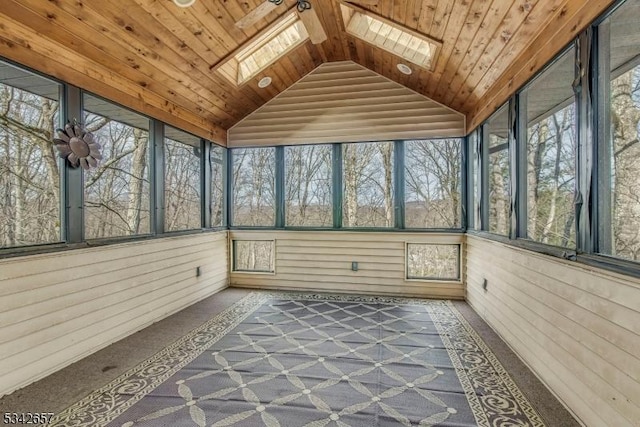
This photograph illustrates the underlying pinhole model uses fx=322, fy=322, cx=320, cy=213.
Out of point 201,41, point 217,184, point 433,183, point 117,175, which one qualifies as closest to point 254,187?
point 217,184

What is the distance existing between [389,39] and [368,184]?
2069 millimetres

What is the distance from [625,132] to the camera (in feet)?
5.85

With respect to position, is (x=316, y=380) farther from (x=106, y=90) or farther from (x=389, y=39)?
(x=389, y=39)

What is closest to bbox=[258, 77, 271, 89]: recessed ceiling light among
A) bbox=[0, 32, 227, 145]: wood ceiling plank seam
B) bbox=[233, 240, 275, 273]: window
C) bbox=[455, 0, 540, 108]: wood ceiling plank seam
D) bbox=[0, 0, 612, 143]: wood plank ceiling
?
bbox=[0, 0, 612, 143]: wood plank ceiling

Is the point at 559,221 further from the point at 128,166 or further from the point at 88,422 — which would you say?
the point at 128,166

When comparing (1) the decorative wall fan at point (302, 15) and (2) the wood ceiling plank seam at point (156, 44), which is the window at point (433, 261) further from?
(2) the wood ceiling plank seam at point (156, 44)

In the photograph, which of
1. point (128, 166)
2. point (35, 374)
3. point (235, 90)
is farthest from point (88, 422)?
point (235, 90)

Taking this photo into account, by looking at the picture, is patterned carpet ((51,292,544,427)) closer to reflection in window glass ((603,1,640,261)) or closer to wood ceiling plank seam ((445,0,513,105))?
reflection in window glass ((603,1,640,261))

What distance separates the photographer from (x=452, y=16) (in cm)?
287

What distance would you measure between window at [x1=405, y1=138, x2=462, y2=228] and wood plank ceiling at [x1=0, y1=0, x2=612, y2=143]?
726mm

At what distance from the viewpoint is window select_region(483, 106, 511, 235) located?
345cm

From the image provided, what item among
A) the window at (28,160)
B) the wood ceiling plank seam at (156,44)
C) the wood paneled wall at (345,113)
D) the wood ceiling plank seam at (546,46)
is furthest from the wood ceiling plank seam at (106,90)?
the wood ceiling plank seam at (546,46)

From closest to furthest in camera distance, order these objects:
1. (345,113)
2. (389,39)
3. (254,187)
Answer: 1. (389,39)
2. (345,113)
3. (254,187)

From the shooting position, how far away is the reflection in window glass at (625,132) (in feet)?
5.60
